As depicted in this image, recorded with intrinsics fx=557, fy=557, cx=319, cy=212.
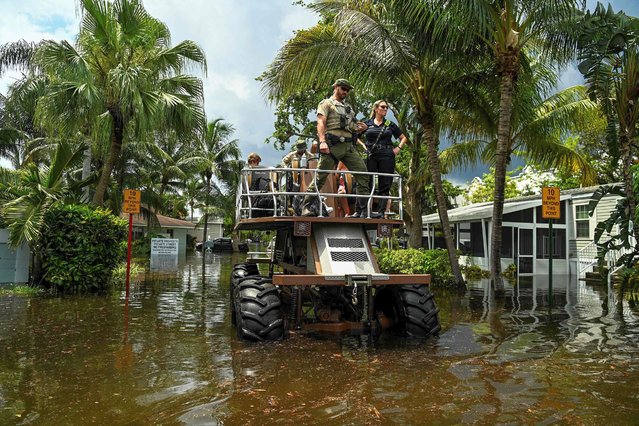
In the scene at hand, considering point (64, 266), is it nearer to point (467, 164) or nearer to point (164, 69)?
point (164, 69)

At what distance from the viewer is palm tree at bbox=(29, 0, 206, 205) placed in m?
13.9

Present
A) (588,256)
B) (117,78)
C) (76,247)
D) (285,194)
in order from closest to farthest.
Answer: (285,194), (76,247), (117,78), (588,256)

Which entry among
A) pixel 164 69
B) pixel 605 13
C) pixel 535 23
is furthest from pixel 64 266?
pixel 605 13

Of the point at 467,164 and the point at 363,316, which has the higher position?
the point at 467,164

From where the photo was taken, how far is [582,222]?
74.6 ft

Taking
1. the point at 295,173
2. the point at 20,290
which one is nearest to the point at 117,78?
the point at 20,290

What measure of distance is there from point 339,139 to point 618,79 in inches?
276

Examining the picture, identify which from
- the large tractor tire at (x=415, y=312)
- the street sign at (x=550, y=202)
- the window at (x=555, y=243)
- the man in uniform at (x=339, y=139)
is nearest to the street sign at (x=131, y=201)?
the man in uniform at (x=339, y=139)

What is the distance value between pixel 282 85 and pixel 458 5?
497 cm

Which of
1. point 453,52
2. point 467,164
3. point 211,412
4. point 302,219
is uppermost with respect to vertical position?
point 453,52

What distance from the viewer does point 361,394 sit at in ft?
16.4

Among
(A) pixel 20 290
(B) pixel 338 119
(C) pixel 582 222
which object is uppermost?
(B) pixel 338 119

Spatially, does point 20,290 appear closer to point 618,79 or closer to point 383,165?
point 383,165

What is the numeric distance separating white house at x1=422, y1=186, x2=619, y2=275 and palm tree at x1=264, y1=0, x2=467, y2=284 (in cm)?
724
